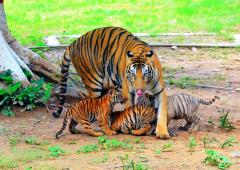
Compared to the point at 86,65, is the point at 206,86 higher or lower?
lower

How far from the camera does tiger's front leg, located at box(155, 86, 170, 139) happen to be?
8.34 metres

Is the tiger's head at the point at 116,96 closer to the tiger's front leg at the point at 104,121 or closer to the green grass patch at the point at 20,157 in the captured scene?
the tiger's front leg at the point at 104,121

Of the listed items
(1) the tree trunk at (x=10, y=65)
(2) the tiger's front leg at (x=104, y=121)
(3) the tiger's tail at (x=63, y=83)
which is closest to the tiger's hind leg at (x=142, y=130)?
(2) the tiger's front leg at (x=104, y=121)

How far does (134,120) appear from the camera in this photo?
8414mm

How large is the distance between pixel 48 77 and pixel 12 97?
1.41 meters

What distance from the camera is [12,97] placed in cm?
962

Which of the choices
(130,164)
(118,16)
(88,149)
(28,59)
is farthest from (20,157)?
(118,16)

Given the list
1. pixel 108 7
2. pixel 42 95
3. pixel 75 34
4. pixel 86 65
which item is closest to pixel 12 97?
pixel 42 95

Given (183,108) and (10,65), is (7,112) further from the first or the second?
(183,108)

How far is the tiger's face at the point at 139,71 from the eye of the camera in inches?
333

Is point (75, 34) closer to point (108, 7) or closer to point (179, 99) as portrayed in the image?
point (108, 7)

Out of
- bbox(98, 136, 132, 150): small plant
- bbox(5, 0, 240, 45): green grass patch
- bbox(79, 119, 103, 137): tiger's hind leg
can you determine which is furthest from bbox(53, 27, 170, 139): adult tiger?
bbox(5, 0, 240, 45): green grass patch

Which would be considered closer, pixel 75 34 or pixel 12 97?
pixel 12 97

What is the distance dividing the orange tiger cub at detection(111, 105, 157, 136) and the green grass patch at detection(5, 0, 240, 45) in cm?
812
